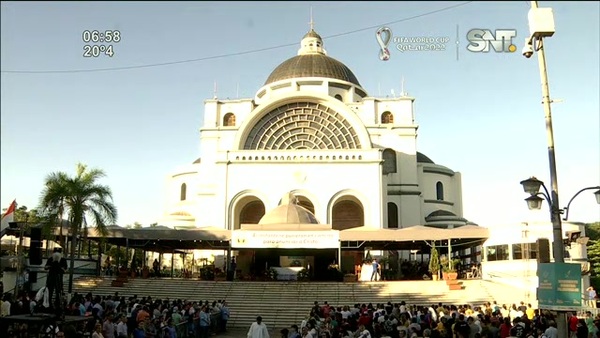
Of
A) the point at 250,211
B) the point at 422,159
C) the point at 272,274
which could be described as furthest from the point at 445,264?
the point at 422,159

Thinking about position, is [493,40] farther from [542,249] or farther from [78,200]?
[78,200]

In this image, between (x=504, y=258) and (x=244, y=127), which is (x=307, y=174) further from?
(x=504, y=258)

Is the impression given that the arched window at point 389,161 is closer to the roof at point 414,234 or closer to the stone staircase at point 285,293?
the roof at point 414,234

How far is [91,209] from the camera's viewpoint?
27234 millimetres

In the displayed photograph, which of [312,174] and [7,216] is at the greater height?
[312,174]

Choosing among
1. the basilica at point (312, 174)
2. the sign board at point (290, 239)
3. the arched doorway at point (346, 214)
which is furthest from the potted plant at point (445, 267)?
the arched doorway at point (346, 214)

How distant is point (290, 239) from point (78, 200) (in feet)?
35.2

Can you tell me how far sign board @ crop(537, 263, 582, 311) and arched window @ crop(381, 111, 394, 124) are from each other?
1518 inches

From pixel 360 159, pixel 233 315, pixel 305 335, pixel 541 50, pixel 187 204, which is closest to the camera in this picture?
pixel 541 50

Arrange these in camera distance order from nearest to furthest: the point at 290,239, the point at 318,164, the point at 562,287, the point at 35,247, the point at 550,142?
the point at 562,287, the point at 550,142, the point at 35,247, the point at 290,239, the point at 318,164

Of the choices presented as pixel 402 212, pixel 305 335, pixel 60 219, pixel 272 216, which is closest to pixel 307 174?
pixel 272 216

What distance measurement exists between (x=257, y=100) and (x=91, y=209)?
25932mm

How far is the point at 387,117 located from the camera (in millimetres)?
46906

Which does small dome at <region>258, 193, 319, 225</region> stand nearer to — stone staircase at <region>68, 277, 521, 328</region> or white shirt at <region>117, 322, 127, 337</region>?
stone staircase at <region>68, 277, 521, 328</region>
